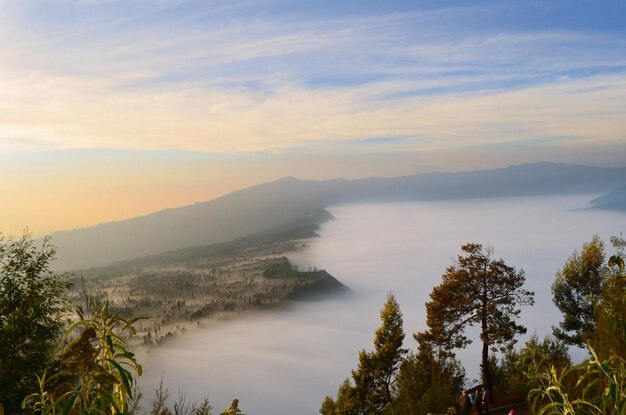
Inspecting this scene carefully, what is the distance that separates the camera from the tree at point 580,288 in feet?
133

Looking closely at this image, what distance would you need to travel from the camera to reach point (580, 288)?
41.1m

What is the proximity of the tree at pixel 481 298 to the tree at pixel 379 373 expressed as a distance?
4.68 metres

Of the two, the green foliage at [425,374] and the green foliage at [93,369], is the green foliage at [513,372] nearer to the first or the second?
the green foliage at [425,374]

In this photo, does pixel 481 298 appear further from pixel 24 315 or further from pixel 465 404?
pixel 24 315

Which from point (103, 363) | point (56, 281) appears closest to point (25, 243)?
point (56, 281)

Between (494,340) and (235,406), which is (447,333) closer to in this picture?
(494,340)

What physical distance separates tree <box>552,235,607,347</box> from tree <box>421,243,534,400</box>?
429 inches

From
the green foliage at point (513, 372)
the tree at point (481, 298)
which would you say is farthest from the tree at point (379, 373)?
the green foliage at point (513, 372)

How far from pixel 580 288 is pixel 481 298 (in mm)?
13694

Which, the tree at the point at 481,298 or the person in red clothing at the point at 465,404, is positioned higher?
the tree at the point at 481,298

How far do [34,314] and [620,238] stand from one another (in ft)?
123

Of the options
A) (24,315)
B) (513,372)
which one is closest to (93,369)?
(24,315)

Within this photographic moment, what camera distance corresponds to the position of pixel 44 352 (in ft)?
75.4

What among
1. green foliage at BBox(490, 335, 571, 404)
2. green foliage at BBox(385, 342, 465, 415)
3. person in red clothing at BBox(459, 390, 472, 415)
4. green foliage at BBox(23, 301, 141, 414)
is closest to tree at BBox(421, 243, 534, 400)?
green foliage at BBox(490, 335, 571, 404)
